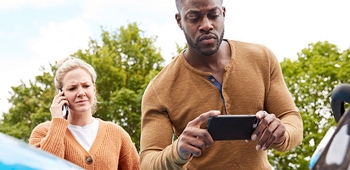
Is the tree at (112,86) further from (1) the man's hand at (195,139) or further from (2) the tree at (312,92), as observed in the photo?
(1) the man's hand at (195,139)

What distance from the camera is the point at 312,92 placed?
973 inches

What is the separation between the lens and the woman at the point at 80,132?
4539 mm

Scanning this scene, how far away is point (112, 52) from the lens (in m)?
28.9

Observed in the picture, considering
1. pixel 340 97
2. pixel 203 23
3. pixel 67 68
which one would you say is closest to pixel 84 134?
pixel 67 68

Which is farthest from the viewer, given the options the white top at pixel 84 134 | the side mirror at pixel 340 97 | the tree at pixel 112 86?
the tree at pixel 112 86

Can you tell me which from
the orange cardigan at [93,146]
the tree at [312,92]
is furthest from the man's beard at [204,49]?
the tree at [312,92]

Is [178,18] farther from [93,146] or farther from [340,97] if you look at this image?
[340,97]

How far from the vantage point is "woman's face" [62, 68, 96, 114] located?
4691 millimetres

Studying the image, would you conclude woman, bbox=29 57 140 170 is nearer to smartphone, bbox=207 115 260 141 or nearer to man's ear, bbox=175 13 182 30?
man's ear, bbox=175 13 182 30

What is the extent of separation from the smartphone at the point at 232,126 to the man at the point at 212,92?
0.39 metres

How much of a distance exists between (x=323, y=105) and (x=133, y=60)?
372 inches

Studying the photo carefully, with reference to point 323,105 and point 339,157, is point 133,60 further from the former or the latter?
point 339,157

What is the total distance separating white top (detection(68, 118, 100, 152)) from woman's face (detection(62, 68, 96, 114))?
0.42 ft

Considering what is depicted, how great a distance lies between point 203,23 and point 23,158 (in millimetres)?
2207
